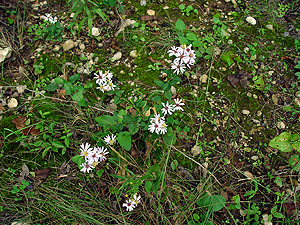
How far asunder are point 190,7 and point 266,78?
4.36ft

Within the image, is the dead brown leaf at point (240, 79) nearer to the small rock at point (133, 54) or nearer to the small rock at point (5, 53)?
the small rock at point (133, 54)

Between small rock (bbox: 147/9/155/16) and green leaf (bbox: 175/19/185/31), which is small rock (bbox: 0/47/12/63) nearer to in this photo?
small rock (bbox: 147/9/155/16)

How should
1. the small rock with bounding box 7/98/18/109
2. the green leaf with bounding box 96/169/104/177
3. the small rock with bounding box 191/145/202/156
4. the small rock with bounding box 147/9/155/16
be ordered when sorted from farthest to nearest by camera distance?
1. the small rock with bounding box 147/9/155/16
2. the small rock with bounding box 7/98/18/109
3. the small rock with bounding box 191/145/202/156
4. the green leaf with bounding box 96/169/104/177

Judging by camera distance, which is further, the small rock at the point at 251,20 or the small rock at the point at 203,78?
the small rock at the point at 251,20

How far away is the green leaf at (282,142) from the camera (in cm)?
199

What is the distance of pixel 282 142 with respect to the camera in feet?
6.59

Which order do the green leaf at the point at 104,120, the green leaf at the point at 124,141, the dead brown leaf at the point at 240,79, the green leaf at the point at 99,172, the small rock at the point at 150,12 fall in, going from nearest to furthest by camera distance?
the green leaf at the point at 124,141
the green leaf at the point at 104,120
the green leaf at the point at 99,172
the dead brown leaf at the point at 240,79
the small rock at the point at 150,12

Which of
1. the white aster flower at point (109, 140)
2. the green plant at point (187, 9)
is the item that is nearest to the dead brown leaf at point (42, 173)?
the white aster flower at point (109, 140)

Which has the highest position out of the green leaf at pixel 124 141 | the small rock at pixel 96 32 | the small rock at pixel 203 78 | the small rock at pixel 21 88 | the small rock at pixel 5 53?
the small rock at pixel 96 32

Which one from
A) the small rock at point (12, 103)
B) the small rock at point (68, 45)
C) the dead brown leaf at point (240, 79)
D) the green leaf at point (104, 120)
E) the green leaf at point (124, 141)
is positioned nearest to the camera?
the green leaf at point (124, 141)

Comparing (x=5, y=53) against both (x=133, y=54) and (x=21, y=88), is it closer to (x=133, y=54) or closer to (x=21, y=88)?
(x=21, y=88)

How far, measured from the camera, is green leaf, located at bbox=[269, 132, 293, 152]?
199 centimetres

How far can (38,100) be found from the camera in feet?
7.26

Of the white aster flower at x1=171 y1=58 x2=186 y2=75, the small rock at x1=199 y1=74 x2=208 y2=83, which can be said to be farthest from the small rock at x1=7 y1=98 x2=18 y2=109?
the small rock at x1=199 y1=74 x2=208 y2=83
